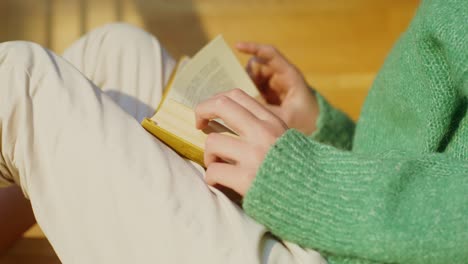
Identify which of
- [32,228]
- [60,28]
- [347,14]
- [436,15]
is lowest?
[32,228]

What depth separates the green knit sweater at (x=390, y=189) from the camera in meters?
0.58

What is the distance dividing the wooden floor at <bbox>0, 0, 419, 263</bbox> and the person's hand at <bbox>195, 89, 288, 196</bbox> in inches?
29.4

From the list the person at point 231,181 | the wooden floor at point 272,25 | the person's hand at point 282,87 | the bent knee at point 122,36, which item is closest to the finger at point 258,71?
the person's hand at point 282,87

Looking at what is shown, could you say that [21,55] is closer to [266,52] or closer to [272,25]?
[266,52]

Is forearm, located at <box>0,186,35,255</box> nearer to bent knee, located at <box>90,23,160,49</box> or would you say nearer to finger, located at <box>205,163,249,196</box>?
bent knee, located at <box>90,23,160,49</box>

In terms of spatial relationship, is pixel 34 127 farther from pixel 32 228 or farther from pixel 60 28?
pixel 60 28

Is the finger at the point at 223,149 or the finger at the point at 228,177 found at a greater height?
the finger at the point at 223,149

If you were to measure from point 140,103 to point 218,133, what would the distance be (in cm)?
20

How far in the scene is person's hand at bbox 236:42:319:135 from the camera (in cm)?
95

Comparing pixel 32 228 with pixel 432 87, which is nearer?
pixel 432 87

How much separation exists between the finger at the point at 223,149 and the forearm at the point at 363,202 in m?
0.05

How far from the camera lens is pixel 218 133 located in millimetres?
673

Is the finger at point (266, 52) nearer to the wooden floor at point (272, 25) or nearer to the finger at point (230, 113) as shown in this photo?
the finger at point (230, 113)

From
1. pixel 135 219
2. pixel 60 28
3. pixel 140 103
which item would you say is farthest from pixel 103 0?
pixel 135 219
